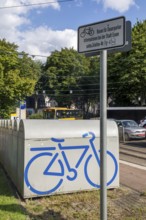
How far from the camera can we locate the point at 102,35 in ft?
15.1

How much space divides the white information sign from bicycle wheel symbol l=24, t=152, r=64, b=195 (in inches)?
121

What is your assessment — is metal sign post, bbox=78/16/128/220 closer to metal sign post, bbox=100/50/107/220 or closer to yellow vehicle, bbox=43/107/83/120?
metal sign post, bbox=100/50/107/220

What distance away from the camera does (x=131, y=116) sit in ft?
165

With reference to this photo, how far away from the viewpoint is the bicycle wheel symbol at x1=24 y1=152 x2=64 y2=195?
7.17 metres

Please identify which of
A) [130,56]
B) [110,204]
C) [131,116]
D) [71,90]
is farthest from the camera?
[71,90]

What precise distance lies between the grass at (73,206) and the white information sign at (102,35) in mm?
2771

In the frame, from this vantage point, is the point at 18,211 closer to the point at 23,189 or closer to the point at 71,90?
the point at 23,189

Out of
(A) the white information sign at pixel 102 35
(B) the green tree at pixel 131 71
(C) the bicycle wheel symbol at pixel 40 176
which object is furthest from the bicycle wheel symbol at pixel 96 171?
(B) the green tree at pixel 131 71

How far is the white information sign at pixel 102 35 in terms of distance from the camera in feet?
14.6

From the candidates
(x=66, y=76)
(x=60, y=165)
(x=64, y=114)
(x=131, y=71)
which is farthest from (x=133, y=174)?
(x=66, y=76)

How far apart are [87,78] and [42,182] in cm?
5623

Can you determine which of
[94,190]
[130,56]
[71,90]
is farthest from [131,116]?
[94,190]

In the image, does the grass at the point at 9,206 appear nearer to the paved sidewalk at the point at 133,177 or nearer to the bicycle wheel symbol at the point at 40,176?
the bicycle wheel symbol at the point at 40,176

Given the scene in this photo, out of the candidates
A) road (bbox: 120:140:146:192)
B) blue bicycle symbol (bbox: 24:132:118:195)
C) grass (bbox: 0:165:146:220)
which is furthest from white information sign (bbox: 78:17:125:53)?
road (bbox: 120:140:146:192)
